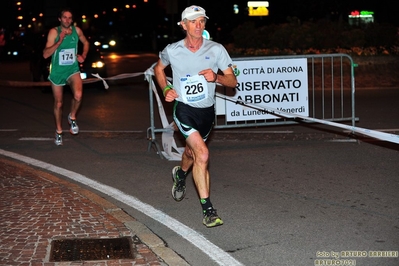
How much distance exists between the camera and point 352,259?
5824 mm

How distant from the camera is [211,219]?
682 centimetres

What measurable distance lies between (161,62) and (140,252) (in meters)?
2.16

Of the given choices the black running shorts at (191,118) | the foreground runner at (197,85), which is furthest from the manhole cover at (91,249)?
the black running shorts at (191,118)

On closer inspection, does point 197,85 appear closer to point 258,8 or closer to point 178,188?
point 178,188

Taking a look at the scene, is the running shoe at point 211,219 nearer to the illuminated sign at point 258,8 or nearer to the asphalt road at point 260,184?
the asphalt road at point 260,184

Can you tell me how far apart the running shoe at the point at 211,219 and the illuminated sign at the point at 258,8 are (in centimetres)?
4298

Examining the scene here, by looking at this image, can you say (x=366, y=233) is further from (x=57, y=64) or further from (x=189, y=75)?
(x=57, y=64)

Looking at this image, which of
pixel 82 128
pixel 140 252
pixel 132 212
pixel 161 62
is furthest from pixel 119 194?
pixel 82 128

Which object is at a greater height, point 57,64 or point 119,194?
point 57,64

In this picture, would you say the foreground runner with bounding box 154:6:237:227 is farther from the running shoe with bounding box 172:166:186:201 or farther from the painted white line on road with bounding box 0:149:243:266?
the running shoe with bounding box 172:166:186:201

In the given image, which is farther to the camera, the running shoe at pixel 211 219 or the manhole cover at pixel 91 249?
the running shoe at pixel 211 219

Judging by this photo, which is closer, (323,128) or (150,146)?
(150,146)

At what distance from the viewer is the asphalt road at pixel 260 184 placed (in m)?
6.26

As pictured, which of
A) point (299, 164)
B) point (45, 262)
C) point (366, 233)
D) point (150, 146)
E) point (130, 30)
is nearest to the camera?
point (45, 262)
